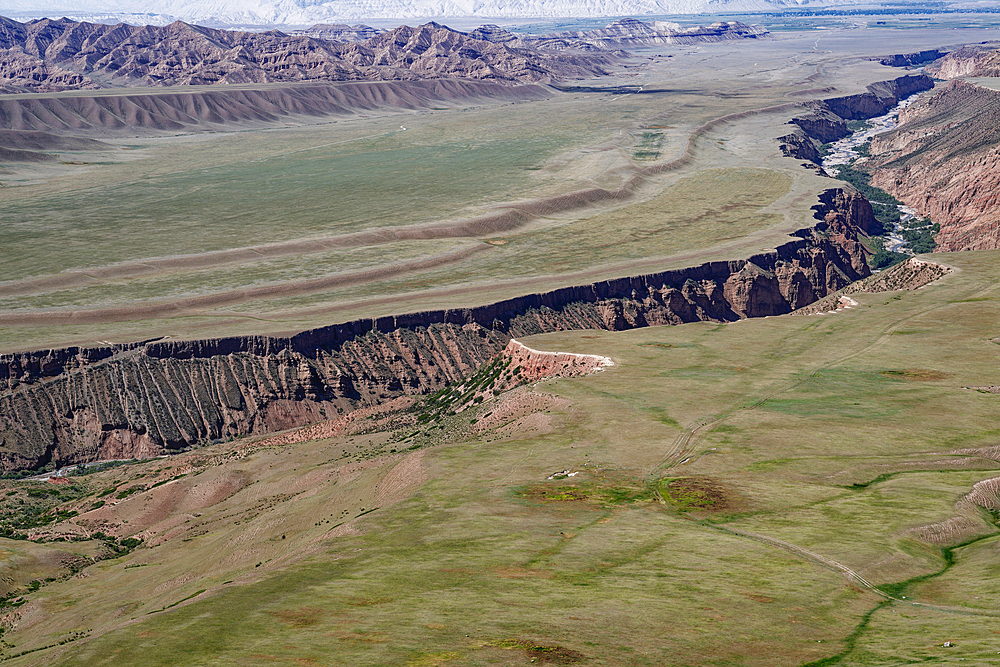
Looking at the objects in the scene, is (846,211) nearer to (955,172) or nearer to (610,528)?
(955,172)

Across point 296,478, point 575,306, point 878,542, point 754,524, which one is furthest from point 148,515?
point 575,306

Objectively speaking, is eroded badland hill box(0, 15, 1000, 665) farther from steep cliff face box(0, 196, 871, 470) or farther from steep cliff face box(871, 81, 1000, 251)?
steep cliff face box(871, 81, 1000, 251)

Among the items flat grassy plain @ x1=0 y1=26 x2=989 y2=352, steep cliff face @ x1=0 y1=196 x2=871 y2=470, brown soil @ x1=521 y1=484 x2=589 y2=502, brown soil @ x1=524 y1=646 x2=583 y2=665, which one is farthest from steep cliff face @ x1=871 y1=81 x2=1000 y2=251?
brown soil @ x1=524 y1=646 x2=583 y2=665

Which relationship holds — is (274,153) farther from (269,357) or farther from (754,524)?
(754,524)

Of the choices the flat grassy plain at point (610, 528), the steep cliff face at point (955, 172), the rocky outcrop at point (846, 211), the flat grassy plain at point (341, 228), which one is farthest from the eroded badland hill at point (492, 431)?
the steep cliff face at point (955, 172)

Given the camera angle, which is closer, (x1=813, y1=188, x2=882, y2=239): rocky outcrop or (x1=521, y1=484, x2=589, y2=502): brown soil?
(x1=521, y1=484, x2=589, y2=502): brown soil
